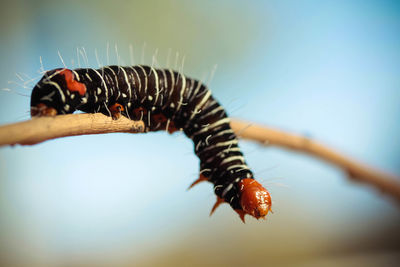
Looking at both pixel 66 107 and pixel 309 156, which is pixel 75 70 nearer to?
pixel 66 107

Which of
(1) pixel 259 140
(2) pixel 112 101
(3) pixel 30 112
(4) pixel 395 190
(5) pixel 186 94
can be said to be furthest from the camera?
(4) pixel 395 190

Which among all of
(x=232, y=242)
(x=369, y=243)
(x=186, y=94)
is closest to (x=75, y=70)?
(x=186, y=94)

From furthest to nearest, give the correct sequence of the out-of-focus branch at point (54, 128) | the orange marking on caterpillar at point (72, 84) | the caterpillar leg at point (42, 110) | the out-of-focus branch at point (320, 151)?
the out-of-focus branch at point (320, 151), the orange marking on caterpillar at point (72, 84), the caterpillar leg at point (42, 110), the out-of-focus branch at point (54, 128)

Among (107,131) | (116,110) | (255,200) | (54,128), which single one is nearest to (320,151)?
(255,200)

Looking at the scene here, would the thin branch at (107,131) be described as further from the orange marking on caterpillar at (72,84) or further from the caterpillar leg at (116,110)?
the orange marking on caterpillar at (72,84)

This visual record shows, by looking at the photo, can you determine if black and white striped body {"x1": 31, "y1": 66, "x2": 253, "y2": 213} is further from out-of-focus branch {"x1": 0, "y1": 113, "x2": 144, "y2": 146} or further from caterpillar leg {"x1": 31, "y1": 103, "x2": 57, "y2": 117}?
out-of-focus branch {"x1": 0, "y1": 113, "x2": 144, "y2": 146}

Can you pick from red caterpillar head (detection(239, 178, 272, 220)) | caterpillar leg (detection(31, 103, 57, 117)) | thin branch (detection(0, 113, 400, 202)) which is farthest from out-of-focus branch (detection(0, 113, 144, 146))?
red caterpillar head (detection(239, 178, 272, 220))

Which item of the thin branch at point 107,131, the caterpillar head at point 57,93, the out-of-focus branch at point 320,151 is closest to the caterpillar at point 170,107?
the caterpillar head at point 57,93
